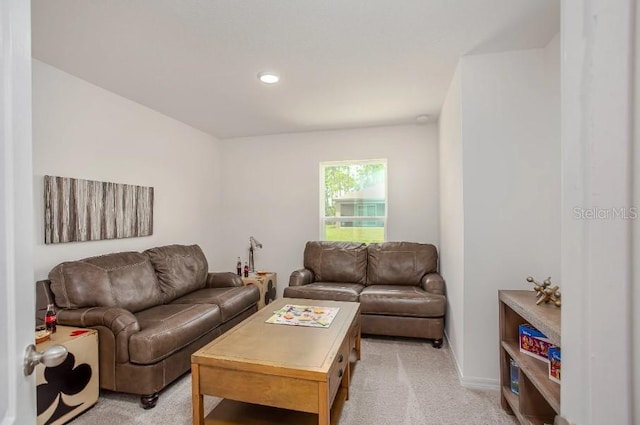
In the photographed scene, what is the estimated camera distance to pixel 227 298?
2957mm

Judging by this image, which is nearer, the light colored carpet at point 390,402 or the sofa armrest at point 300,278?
the light colored carpet at point 390,402

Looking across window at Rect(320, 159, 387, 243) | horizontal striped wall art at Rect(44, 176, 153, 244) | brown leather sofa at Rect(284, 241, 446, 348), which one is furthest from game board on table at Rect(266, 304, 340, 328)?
window at Rect(320, 159, 387, 243)

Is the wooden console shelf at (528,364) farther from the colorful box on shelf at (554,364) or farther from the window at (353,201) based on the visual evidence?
the window at (353,201)

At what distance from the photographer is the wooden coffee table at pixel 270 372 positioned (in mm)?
1507

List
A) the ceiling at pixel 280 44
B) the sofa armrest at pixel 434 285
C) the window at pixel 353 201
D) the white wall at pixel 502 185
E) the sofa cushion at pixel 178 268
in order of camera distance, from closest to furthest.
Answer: the ceiling at pixel 280 44
the white wall at pixel 502 185
the sofa cushion at pixel 178 268
the sofa armrest at pixel 434 285
the window at pixel 353 201

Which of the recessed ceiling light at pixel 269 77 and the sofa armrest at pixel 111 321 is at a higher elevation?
the recessed ceiling light at pixel 269 77

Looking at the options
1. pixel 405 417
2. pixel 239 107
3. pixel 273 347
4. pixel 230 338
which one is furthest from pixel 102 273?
pixel 405 417

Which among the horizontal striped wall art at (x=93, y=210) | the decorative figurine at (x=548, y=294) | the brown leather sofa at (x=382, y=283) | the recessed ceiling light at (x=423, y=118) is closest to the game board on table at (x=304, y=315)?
the brown leather sofa at (x=382, y=283)

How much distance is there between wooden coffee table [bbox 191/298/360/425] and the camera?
151cm

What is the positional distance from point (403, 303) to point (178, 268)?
7.42 feet

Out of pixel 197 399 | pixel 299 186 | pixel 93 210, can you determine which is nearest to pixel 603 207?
pixel 197 399

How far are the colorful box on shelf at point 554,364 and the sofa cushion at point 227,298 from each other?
2.36 metres

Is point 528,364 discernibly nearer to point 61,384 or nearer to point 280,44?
point 280,44
